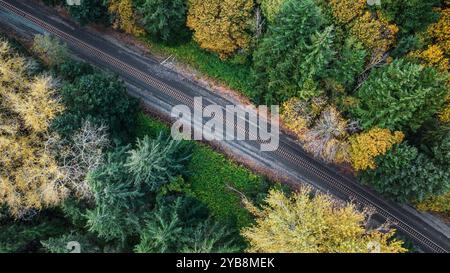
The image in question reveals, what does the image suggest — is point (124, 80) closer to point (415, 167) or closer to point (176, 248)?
point (176, 248)

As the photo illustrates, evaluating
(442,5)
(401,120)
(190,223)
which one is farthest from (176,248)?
(442,5)

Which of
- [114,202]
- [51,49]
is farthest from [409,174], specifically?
[51,49]

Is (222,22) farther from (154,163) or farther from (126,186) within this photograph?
(126,186)

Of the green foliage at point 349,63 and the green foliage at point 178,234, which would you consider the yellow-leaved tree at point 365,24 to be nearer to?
the green foliage at point 349,63

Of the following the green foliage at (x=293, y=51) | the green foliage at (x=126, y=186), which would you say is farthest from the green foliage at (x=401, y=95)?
the green foliage at (x=126, y=186)

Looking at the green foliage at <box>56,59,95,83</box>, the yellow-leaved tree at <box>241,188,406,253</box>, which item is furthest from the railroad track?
the yellow-leaved tree at <box>241,188,406,253</box>
